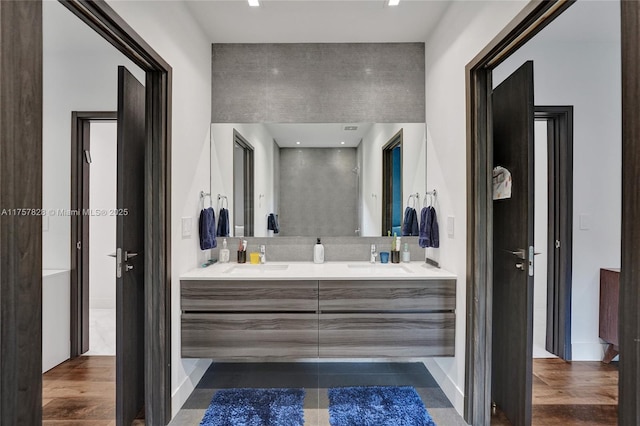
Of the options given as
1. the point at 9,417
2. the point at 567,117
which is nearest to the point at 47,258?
the point at 9,417

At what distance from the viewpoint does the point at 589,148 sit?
8.43ft

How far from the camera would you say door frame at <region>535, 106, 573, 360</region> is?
2.41 meters

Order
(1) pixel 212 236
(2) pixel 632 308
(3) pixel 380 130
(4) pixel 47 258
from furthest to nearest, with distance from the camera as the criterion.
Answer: (3) pixel 380 130 → (1) pixel 212 236 → (4) pixel 47 258 → (2) pixel 632 308

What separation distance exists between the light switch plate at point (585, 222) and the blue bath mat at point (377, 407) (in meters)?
1.70

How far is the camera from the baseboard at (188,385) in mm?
2067

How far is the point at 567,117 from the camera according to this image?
8.14 ft

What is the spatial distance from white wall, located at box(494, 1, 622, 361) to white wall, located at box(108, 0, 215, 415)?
2.20m

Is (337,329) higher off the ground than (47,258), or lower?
lower

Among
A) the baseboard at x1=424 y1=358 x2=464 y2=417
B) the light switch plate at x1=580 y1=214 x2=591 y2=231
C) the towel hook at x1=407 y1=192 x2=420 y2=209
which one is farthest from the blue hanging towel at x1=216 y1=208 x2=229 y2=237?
the light switch plate at x1=580 y1=214 x2=591 y2=231

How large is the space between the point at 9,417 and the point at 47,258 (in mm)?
1641

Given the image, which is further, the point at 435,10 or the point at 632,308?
the point at 435,10

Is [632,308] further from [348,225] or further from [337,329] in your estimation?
[348,225]

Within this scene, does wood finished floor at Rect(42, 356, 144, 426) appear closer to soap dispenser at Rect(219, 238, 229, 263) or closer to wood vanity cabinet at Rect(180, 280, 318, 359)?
wood vanity cabinet at Rect(180, 280, 318, 359)

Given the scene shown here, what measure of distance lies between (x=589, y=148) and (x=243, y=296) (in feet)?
8.56
